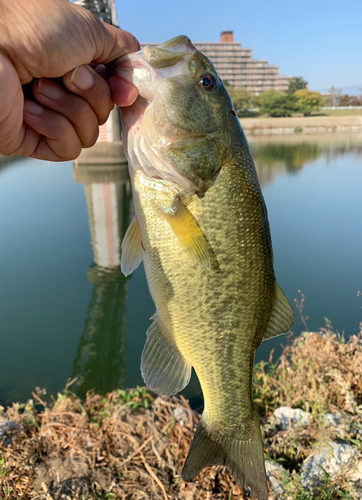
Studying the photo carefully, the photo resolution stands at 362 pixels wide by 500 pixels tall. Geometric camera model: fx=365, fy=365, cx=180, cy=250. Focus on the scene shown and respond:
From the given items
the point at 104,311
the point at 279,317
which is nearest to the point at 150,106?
the point at 279,317

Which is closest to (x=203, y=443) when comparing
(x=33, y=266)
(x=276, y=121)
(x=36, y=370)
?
(x=36, y=370)

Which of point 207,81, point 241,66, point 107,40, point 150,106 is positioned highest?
point 241,66

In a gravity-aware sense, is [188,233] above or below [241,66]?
below

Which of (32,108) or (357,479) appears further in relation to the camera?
(357,479)

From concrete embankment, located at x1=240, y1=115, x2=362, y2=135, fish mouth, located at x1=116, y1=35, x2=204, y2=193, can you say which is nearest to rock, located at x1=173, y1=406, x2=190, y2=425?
fish mouth, located at x1=116, y1=35, x2=204, y2=193

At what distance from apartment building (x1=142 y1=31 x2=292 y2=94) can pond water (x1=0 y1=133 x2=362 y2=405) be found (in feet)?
415

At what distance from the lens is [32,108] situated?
2059mm

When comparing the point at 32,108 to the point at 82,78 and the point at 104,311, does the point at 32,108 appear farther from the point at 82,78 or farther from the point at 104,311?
the point at 104,311

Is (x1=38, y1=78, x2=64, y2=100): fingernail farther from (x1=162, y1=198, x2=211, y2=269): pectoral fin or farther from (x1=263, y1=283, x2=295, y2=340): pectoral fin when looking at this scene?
(x1=263, y1=283, x2=295, y2=340): pectoral fin

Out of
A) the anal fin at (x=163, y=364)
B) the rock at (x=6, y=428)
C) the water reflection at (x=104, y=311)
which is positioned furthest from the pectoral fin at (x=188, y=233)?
the water reflection at (x=104, y=311)

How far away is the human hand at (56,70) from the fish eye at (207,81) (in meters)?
0.32

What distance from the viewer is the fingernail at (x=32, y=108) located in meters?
2.03

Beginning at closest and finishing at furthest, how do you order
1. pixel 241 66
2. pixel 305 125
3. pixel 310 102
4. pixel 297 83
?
pixel 305 125 < pixel 310 102 < pixel 297 83 < pixel 241 66

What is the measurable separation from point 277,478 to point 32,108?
127 inches
